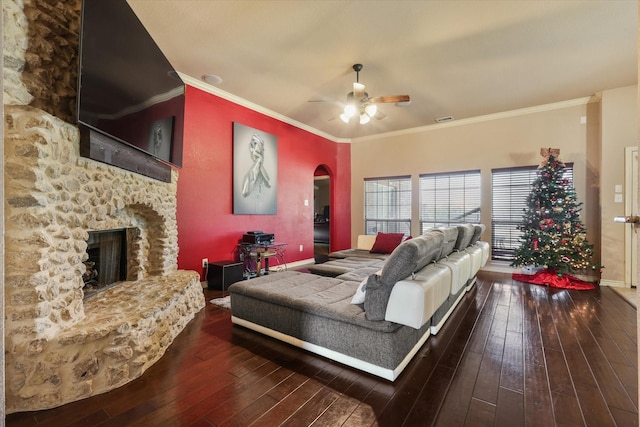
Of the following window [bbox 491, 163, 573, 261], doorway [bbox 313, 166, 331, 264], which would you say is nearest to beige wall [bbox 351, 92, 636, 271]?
window [bbox 491, 163, 573, 261]

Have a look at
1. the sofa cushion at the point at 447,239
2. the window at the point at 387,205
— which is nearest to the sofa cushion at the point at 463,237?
the sofa cushion at the point at 447,239

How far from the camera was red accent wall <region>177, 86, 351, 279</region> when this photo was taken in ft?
12.9

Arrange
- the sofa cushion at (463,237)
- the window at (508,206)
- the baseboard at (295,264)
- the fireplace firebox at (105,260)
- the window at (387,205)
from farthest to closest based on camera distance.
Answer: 1. the window at (387,205)
2. the baseboard at (295,264)
3. the window at (508,206)
4. the sofa cushion at (463,237)
5. the fireplace firebox at (105,260)

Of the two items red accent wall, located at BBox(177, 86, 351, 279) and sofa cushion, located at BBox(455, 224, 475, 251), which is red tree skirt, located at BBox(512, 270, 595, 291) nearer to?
sofa cushion, located at BBox(455, 224, 475, 251)

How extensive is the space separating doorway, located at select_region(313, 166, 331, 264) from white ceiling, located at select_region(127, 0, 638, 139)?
3.14 m

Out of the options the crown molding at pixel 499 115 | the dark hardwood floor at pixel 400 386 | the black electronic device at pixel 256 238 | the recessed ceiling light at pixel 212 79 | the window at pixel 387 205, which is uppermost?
the recessed ceiling light at pixel 212 79

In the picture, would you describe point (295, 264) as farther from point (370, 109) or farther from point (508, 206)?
point (508, 206)

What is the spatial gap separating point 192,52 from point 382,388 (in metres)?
3.78

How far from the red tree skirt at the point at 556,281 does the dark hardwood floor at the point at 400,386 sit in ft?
5.21

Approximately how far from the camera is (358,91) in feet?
11.4

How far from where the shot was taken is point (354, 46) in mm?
3107

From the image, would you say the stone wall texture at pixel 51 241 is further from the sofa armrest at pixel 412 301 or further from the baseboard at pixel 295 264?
the baseboard at pixel 295 264

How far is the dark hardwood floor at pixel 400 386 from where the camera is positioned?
1543mm

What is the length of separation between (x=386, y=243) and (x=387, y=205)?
1845 millimetres
